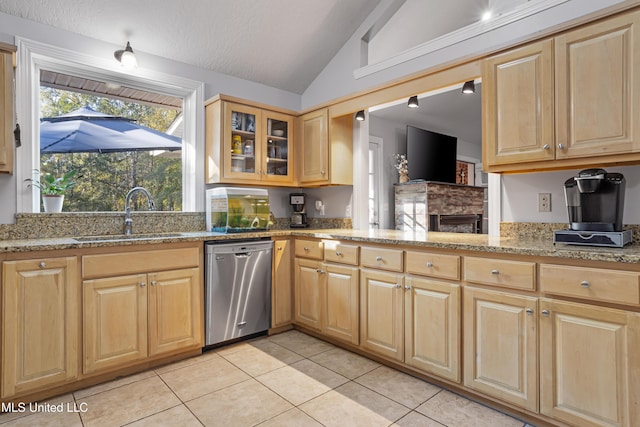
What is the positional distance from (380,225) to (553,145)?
343 centimetres

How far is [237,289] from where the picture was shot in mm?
2914

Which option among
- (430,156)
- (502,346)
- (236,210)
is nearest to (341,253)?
(236,210)

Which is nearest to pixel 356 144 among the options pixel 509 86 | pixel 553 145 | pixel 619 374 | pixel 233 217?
pixel 233 217

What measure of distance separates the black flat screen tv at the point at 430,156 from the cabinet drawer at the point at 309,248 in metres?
2.88

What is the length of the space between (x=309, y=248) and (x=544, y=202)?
5.73ft

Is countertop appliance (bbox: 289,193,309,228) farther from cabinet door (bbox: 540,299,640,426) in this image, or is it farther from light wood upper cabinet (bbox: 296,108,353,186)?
cabinet door (bbox: 540,299,640,426)

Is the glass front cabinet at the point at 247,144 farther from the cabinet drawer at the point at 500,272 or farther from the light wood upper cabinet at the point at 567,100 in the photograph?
the cabinet drawer at the point at 500,272

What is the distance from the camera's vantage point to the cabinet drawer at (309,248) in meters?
3.00

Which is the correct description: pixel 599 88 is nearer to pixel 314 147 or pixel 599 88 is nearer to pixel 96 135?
pixel 314 147

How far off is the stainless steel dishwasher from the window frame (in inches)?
29.0

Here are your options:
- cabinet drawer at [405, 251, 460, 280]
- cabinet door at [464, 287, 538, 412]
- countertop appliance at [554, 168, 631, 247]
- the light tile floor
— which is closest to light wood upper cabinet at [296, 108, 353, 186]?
cabinet drawer at [405, 251, 460, 280]

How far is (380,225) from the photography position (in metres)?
5.34

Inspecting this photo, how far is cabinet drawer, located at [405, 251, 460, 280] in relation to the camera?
2.11 metres

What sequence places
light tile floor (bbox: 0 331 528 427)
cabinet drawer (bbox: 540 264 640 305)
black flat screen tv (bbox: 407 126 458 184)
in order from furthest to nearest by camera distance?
black flat screen tv (bbox: 407 126 458 184), light tile floor (bbox: 0 331 528 427), cabinet drawer (bbox: 540 264 640 305)
